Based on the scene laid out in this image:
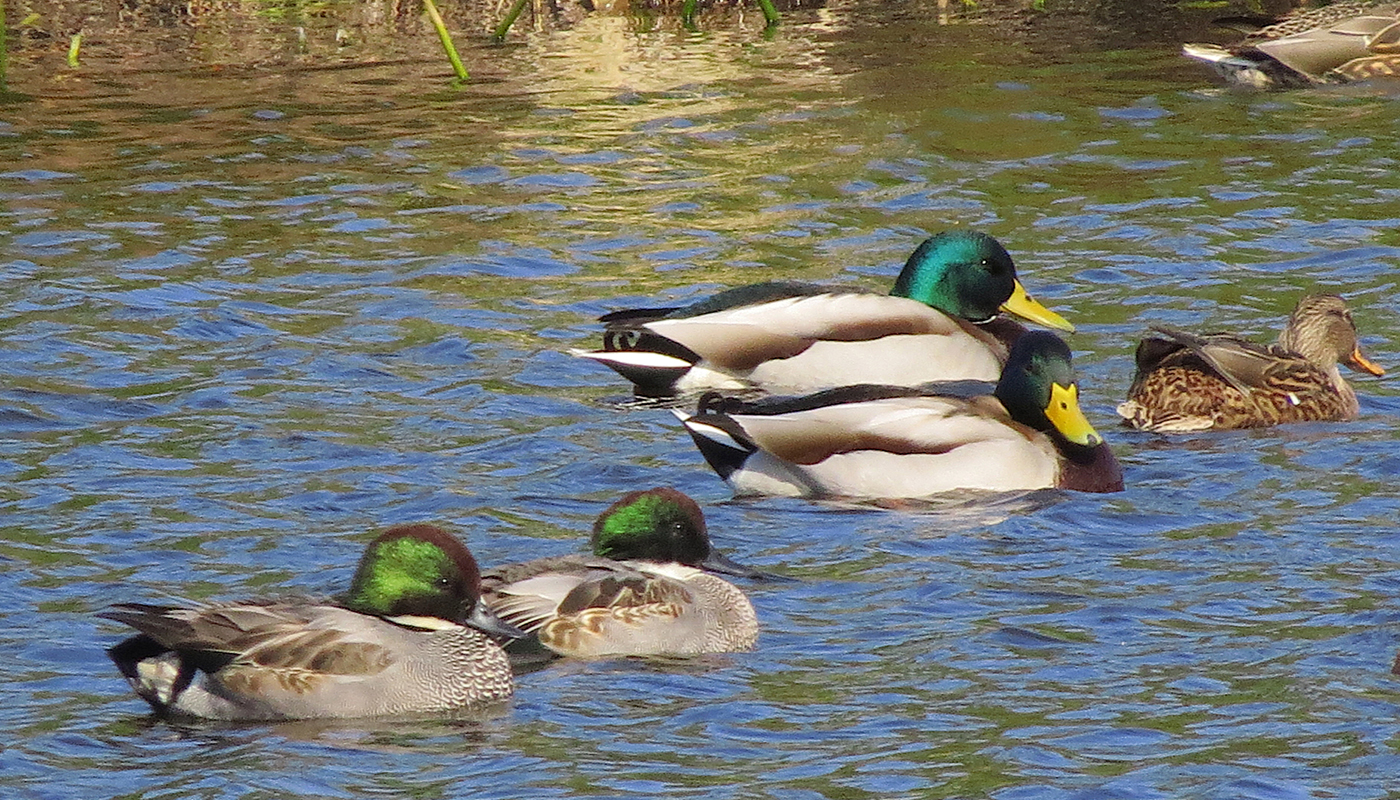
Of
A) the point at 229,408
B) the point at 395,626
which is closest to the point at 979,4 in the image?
the point at 229,408

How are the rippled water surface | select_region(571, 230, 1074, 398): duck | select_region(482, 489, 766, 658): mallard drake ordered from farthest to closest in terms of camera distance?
select_region(571, 230, 1074, 398): duck → select_region(482, 489, 766, 658): mallard drake → the rippled water surface

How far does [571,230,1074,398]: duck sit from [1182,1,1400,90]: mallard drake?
6545 millimetres

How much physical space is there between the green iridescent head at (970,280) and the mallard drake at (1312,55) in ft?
21.1

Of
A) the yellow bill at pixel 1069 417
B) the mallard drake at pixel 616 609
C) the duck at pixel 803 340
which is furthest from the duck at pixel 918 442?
the mallard drake at pixel 616 609

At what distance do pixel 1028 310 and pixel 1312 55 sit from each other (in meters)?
6.88

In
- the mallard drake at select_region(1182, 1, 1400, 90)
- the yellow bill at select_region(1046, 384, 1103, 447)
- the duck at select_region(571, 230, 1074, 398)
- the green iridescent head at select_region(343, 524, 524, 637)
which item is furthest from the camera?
the mallard drake at select_region(1182, 1, 1400, 90)

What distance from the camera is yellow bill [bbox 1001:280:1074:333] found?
1161cm

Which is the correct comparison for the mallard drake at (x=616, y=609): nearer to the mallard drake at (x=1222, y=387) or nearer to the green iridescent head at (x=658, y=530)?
the green iridescent head at (x=658, y=530)

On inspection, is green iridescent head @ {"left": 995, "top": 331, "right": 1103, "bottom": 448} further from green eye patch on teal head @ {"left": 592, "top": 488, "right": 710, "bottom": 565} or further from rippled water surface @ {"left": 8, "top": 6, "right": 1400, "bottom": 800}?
green eye patch on teal head @ {"left": 592, "top": 488, "right": 710, "bottom": 565}

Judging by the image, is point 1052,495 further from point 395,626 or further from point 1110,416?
point 395,626

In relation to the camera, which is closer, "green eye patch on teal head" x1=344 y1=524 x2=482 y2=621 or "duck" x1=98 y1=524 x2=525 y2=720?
"duck" x1=98 y1=524 x2=525 y2=720

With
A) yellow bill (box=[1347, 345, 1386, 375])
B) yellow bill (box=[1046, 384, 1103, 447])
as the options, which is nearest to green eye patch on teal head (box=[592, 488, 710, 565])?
yellow bill (box=[1046, 384, 1103, 447])

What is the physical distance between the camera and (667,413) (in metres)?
11.1

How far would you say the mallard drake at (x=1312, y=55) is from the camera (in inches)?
686
